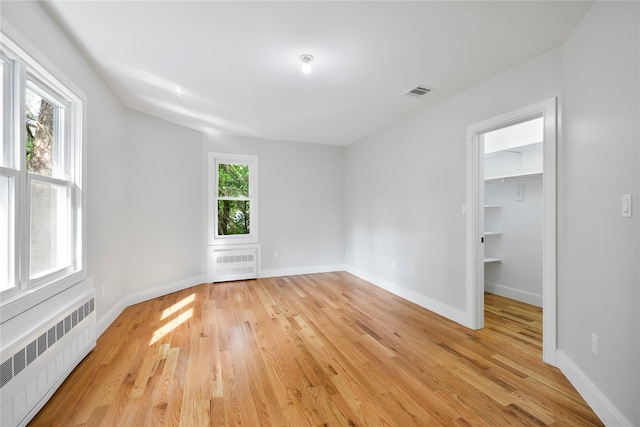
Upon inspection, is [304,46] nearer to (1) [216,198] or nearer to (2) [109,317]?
(1) [216,198]

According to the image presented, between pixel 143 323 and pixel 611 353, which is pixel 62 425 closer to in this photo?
pixel 143 323

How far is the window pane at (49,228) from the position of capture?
75.4 inches

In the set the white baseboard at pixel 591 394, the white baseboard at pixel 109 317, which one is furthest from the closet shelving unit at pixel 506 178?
the white baseboard at pixel 109 317

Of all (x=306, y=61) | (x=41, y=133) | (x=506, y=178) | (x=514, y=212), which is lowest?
(x=514, y=212)

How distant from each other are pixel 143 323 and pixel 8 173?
2071mm

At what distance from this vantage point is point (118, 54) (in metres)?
2.34

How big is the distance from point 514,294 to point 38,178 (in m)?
5.31

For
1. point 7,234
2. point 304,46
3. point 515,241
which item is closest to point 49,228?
point 7,234

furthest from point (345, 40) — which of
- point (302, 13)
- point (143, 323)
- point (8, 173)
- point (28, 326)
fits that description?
point (143, 323)

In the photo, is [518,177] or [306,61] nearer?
[306,61]

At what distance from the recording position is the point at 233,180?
5.00 meters

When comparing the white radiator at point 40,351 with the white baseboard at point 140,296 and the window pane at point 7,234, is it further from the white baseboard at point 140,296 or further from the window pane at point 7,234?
the white baseboard at point 140,296

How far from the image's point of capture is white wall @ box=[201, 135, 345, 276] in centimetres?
514

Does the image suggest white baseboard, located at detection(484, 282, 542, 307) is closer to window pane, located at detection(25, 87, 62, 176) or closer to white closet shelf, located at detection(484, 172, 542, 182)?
white closet shelf, located at detection(484, 172, 542, 182)
